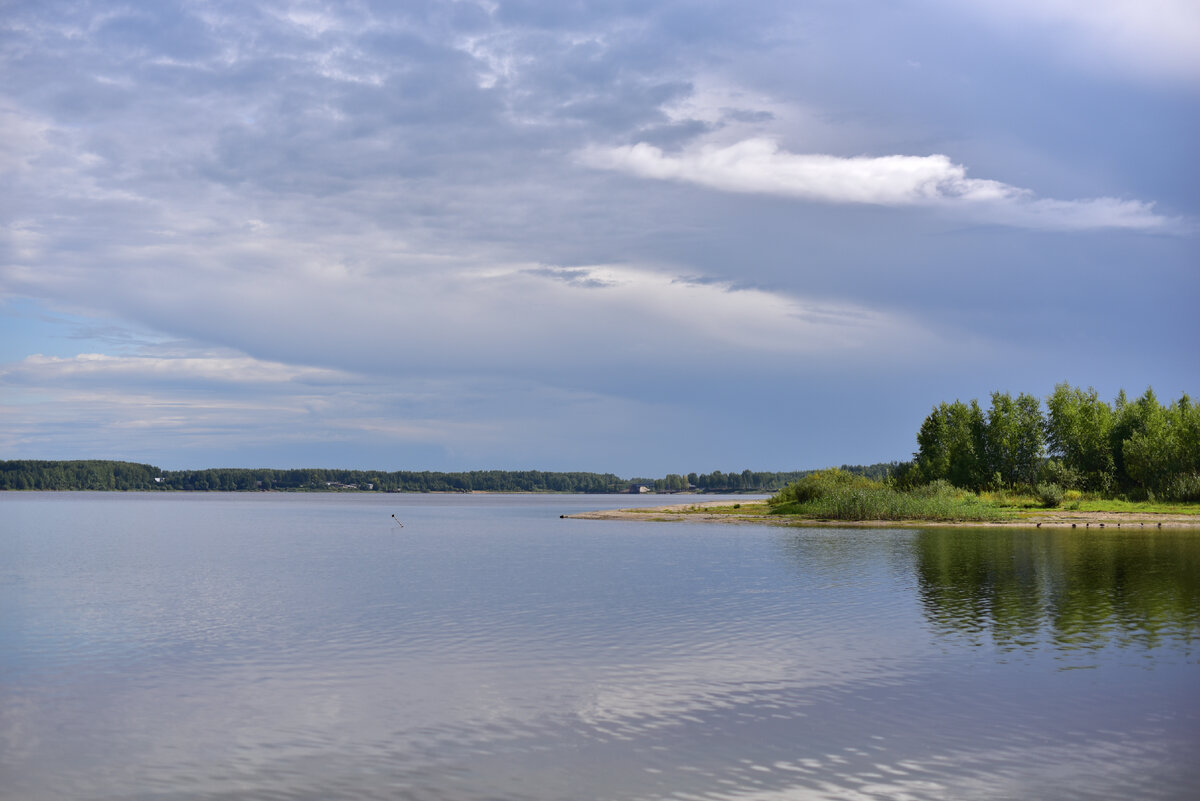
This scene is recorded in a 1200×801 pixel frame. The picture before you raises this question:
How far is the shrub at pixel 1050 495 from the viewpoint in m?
84.9

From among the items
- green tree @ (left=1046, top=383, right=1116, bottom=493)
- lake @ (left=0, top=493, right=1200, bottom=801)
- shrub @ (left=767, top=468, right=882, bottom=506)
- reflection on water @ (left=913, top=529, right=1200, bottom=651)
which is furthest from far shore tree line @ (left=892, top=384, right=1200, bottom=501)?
lake @ (left=0, top=493, right=1200, bottom=801)

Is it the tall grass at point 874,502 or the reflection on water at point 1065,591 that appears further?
the tall grass at point 874,502

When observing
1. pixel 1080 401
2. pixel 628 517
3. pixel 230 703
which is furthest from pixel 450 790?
pixel 1080 401

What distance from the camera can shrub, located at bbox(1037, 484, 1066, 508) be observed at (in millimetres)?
84875

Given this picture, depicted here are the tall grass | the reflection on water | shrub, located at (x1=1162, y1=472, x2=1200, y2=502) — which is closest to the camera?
the reflection on water

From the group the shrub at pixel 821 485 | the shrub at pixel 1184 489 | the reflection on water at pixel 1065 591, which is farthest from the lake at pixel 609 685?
the shrub at pixel 1184 489

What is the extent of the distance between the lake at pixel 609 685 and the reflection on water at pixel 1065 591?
0.19m

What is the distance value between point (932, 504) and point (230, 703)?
2821 inches

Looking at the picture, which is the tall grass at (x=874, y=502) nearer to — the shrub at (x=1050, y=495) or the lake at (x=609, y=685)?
the shrub at (x=1050, y=495)

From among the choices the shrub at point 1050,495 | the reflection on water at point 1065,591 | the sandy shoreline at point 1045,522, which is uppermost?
the shrub at point 1050,495

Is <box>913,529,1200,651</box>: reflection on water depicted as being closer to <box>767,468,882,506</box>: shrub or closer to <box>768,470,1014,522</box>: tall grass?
<box>768,470,1014,522</box>: tall grass

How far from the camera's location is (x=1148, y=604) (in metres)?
27.9

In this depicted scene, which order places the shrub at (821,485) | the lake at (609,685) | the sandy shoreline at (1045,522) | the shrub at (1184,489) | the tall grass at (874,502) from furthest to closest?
the shrub at (821,485)
the shrub at (1184,489)
the tall grass at (874,502)
the sandy shoreline at (1045,522)
the lake at (609,685)

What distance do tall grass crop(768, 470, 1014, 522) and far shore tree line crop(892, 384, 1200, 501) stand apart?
8417mm
